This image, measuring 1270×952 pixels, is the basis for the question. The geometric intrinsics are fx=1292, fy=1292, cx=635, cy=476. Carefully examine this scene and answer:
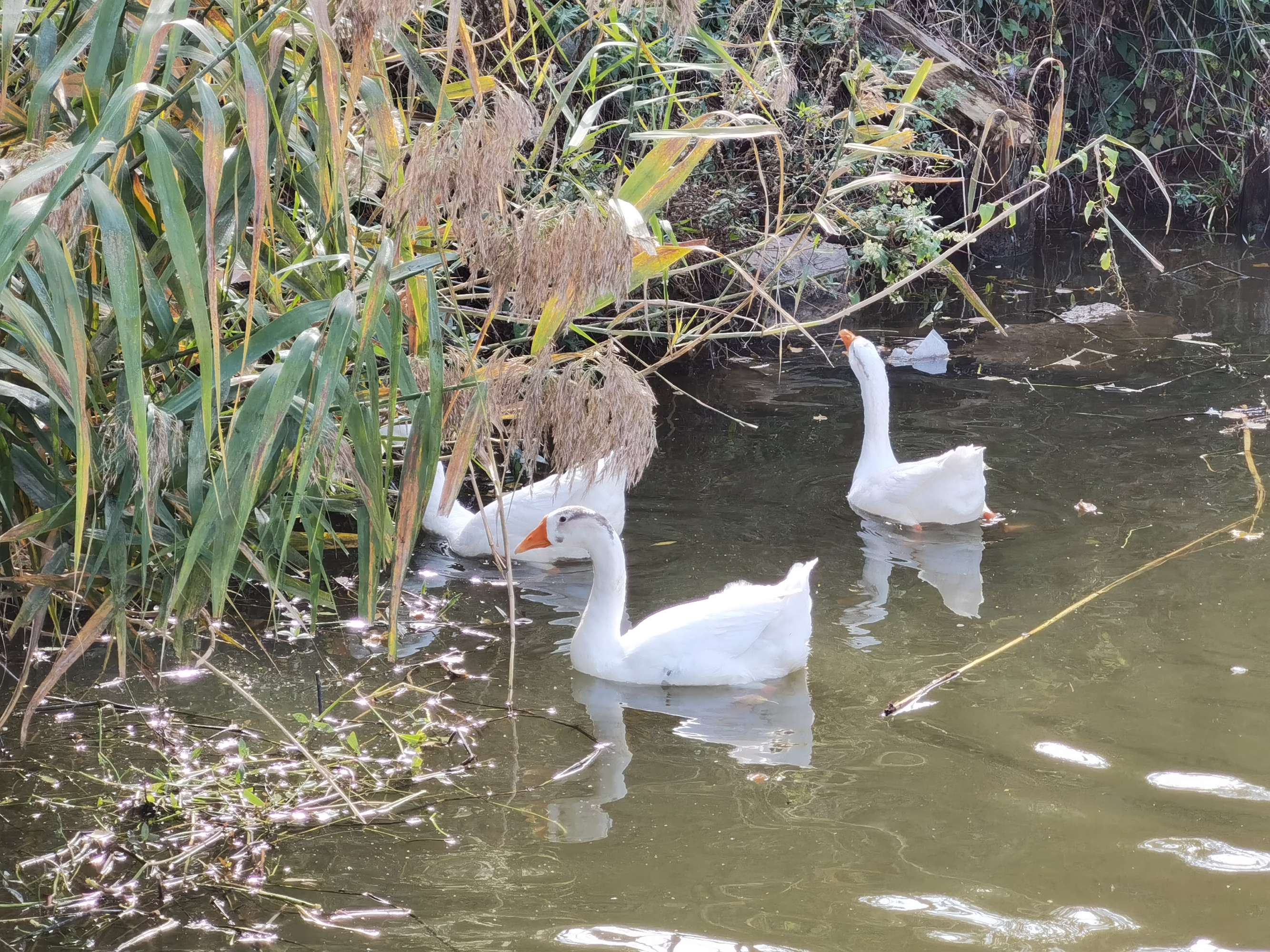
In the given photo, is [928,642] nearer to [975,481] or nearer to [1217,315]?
[975,481]

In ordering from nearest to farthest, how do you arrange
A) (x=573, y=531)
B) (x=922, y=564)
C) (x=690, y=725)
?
(x=690, y=725), (x=573, y=531), (x=922, y=564)

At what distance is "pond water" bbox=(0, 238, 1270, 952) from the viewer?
2.76 meters

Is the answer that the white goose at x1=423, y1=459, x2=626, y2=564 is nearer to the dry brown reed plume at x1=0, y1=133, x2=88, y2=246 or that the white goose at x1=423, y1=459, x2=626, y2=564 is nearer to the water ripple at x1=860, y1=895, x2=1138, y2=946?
the water ripple at x1=860, y1=895, x2=1138, y2=946

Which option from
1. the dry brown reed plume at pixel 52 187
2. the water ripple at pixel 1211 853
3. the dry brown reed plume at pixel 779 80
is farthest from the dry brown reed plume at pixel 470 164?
the water ripple at pixel 1211 853

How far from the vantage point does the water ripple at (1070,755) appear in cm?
337

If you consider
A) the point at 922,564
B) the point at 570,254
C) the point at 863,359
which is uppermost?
the point at 570,254

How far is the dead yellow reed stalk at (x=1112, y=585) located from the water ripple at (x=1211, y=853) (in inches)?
33.8

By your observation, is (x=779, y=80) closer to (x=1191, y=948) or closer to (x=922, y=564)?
(x=922, y=564)

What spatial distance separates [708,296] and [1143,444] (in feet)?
8.41

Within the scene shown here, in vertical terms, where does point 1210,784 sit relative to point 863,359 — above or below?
below

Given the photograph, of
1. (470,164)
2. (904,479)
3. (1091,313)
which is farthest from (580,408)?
(1091,313)

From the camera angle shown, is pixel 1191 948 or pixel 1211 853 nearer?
pixel 1191 948

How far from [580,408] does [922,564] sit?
106 inches

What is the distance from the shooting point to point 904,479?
5324 mm
